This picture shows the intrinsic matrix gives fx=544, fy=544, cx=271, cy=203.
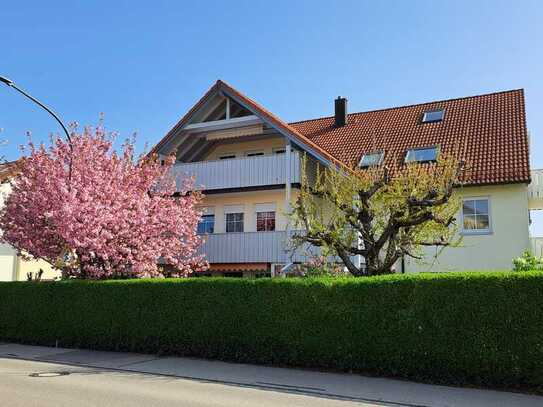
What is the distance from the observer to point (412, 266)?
19.8 meters

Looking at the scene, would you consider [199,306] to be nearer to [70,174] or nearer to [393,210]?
[393,210]

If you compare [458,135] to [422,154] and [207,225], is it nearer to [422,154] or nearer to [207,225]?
[422,154]

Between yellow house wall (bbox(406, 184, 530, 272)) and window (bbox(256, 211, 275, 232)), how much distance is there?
5.97 m

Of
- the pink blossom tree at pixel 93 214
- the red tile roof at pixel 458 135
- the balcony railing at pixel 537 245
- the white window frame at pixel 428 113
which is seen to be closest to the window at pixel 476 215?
the red tile roof at pixel 458 135

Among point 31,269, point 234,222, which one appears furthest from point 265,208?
point 31,269

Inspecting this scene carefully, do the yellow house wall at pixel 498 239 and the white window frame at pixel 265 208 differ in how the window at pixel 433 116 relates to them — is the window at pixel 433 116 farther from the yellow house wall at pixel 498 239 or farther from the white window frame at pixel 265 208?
the white window frame at pixel 265 208

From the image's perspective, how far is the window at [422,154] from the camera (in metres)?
21.2

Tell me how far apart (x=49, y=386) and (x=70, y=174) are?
29.2 feet

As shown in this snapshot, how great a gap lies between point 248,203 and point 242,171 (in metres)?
1.81

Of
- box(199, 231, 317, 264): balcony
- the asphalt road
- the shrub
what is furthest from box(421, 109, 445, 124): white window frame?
the asphalt road

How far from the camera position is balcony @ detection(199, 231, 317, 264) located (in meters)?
20.7

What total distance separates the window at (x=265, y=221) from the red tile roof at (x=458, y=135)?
12.3 feet

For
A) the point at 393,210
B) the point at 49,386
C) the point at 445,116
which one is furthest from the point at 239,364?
the point at 445,116

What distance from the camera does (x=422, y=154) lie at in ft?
71.1
